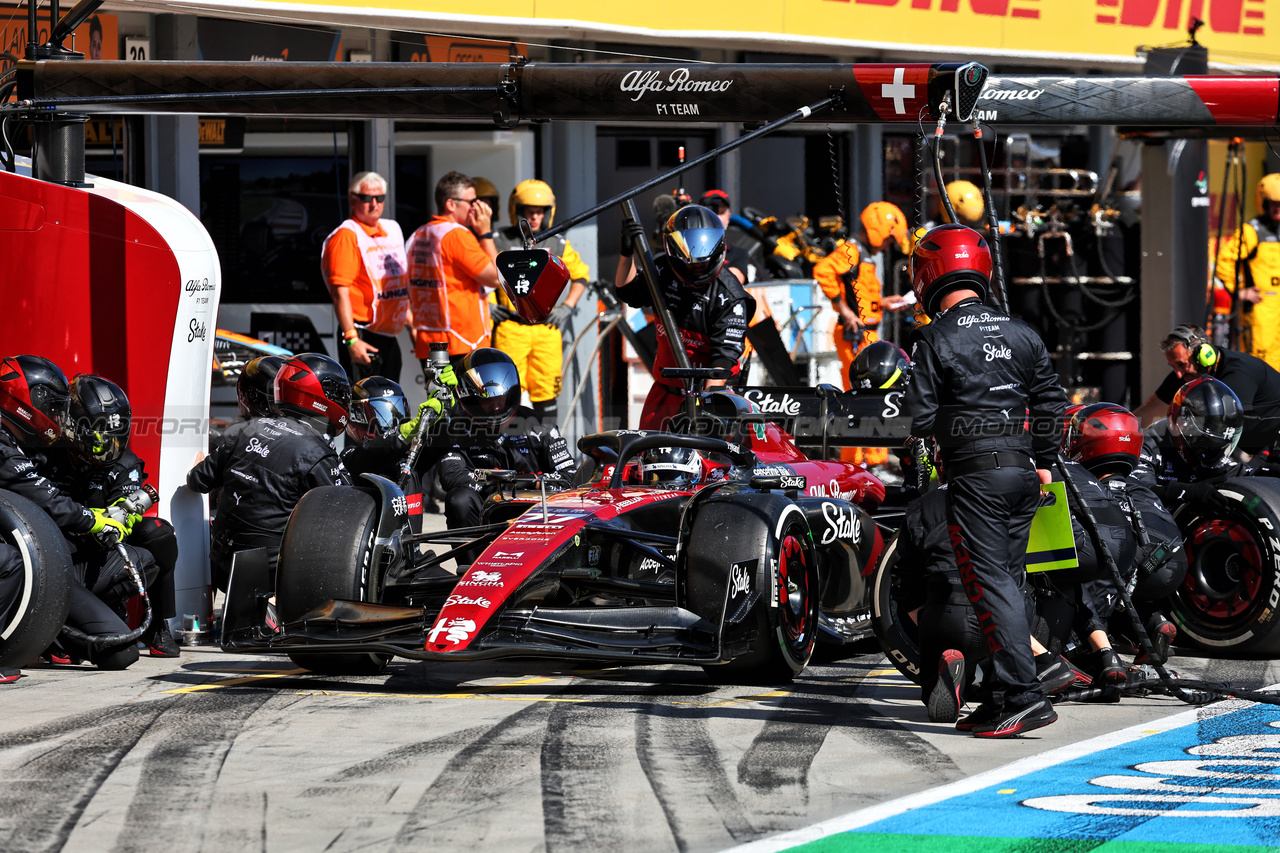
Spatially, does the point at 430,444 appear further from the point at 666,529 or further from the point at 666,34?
the point at 666,34

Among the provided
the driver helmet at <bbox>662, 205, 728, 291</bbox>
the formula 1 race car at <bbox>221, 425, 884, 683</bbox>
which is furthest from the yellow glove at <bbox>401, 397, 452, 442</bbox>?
the driver helmet at <bbox>662, 205, 728, 291</bbox>

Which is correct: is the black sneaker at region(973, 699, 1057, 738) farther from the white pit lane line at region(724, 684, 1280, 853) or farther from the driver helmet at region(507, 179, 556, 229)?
the driver helmet at region(507, 179, 556, 229)

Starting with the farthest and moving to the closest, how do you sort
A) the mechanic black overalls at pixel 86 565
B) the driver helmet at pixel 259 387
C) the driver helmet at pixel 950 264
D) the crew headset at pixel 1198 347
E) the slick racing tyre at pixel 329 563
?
the crew headset at pixel 1198 347 → the driver helmet at pixel 259 387 → the mechanic black overalls at pixel 86 565 → the slick racing tyre at pixel 329 563 → the driver helmet at pixel 950 264

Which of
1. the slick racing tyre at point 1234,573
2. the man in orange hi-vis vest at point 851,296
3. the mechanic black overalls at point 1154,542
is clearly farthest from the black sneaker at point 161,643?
the man in orange hi-vis vest at point 851,296

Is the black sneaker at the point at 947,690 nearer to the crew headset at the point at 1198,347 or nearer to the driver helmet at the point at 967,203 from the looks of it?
the crew headset at the point at 1198,347

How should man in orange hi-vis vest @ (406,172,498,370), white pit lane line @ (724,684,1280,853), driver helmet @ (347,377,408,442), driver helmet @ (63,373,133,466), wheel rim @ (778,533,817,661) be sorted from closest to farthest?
white pit lane line @ (724,684,1280,853)
wheel rim @ (778,533,817,661)
driver helmet @ (63,373,133,466)
driver helmet @ (347,377,408,442)
man in orange hi-vis vest @ (406,172,498,370)

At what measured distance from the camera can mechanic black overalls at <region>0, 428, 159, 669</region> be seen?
764 centimetres

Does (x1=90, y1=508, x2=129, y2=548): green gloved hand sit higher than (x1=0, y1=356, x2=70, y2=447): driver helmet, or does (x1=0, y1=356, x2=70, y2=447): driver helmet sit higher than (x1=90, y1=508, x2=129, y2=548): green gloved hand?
(x1=0, y1=356, x2=70, y2=447): driver helmet

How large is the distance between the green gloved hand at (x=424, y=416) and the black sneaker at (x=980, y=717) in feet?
12.8

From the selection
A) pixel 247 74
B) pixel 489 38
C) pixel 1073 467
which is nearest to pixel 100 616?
pixel 247 74

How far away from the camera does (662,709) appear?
674 cm

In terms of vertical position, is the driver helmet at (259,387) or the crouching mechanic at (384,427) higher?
the driver helmet at (259,387)

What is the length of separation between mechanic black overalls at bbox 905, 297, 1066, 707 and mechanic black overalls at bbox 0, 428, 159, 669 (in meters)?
3.71

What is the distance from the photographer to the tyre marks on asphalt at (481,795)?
4777mm
